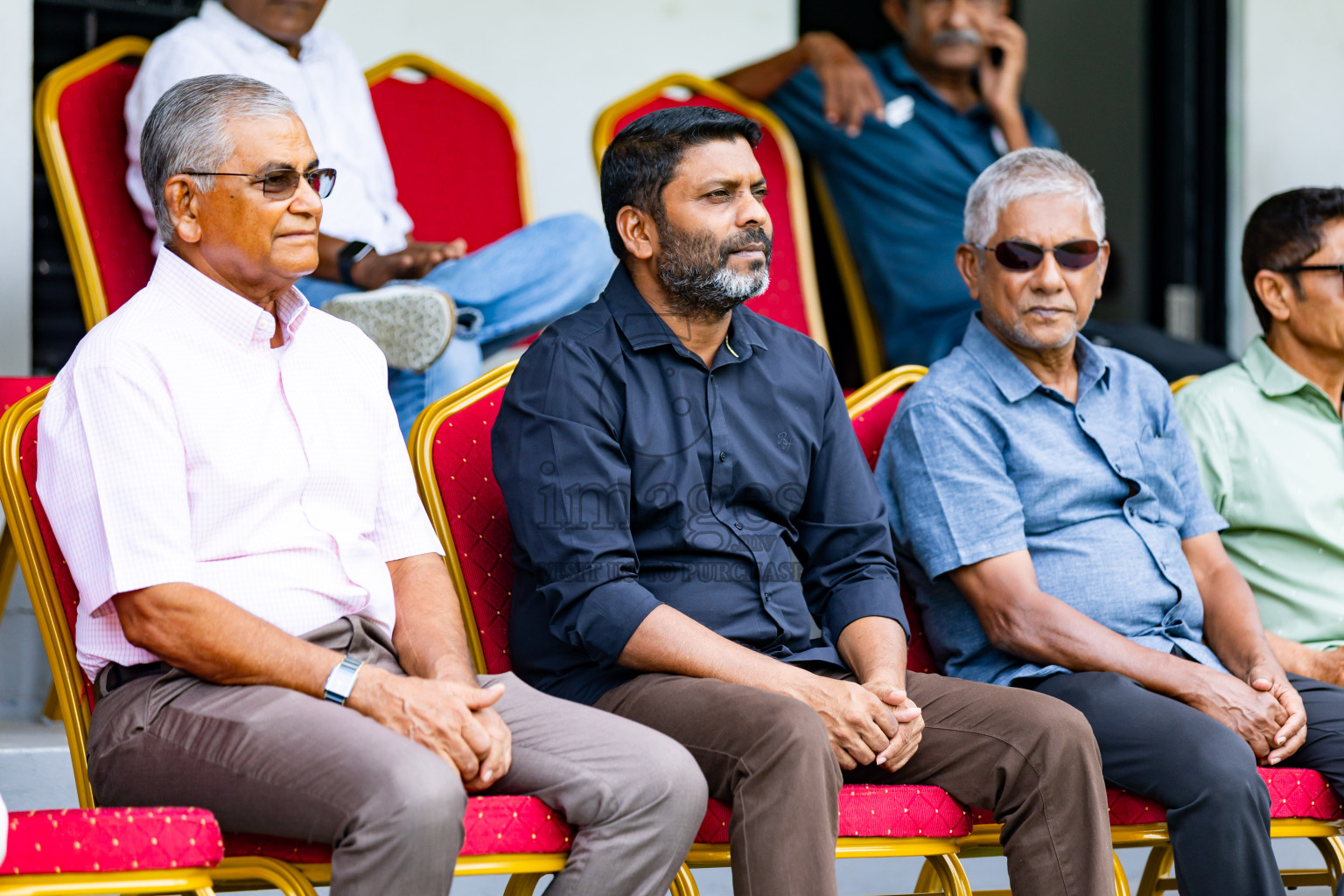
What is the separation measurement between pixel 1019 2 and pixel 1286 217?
3390mm

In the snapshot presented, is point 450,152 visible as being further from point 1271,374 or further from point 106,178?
point 1271,374

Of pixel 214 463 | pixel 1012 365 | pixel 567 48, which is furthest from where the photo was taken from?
pixel 567 48

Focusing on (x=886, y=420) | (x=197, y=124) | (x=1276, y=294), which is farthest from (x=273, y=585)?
(x=1276, y=294)

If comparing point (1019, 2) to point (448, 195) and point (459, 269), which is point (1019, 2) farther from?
point (459, 269)

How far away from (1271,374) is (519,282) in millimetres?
1574

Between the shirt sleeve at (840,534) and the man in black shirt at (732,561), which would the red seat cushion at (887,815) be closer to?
the man in black shirt at (732,561)

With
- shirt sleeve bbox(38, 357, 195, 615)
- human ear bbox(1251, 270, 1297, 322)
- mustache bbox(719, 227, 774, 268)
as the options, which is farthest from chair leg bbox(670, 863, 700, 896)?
human ear bbox(1251, 270, 1297, 322)

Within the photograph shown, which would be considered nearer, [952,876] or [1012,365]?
[952,876]

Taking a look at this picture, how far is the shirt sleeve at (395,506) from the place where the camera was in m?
2.19

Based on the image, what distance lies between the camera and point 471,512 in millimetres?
2391

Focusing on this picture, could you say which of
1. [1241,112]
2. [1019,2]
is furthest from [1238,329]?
[1019,2]

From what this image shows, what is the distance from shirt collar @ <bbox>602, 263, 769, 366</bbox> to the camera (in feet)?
7.63

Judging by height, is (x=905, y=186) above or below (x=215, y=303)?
below

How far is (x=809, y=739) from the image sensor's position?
191cm
